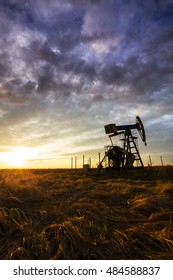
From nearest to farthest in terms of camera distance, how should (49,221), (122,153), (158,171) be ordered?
(49,221)
(158,171)
(122,153)

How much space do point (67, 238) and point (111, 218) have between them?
1.66 metres

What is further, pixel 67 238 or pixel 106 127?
pixel 106 127

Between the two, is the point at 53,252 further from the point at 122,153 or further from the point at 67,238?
the point at 122,153

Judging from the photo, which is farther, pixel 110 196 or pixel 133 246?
pixel 110 196

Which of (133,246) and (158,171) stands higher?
(158,171)

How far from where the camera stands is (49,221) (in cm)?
561

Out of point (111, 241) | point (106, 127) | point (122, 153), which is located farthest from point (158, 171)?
point (111, 241)

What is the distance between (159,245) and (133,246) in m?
0.42

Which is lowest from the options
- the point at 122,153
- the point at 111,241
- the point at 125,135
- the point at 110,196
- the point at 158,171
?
the point at 111,241

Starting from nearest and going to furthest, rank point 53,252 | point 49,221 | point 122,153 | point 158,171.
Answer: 1. point 53,252
2. point 49,221
3. point 158,171
4. point 122,153
